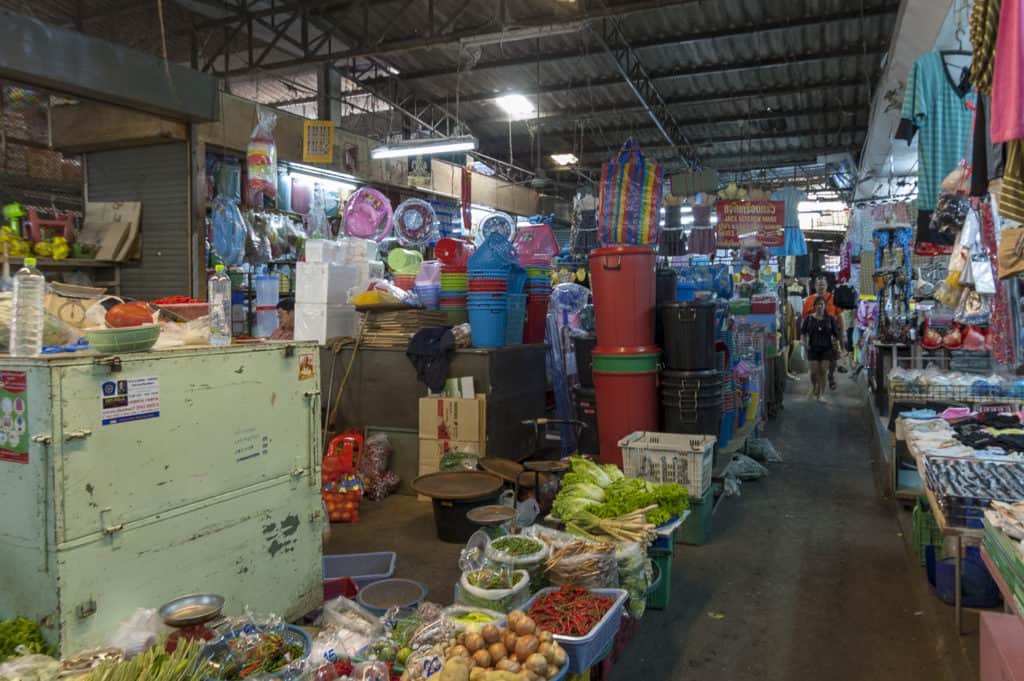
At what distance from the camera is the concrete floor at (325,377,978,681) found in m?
3.38

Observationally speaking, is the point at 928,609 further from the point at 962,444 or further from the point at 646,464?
the point at 646,464

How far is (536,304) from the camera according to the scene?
24.3ft

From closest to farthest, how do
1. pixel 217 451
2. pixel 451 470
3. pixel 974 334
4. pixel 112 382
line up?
pixel 112 382 < pixel 217 451 < pixel 451 470 < pixel 974 334

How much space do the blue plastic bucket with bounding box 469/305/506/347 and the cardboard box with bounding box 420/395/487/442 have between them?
22.2 inches

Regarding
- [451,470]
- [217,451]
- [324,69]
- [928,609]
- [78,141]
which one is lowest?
[928,609]

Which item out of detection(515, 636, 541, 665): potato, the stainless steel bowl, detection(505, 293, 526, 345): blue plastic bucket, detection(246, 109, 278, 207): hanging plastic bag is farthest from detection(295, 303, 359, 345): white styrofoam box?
detection(515, 636, 541, 665): potato

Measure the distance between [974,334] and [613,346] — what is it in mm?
3634

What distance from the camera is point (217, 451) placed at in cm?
295

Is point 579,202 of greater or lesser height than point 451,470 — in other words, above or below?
above

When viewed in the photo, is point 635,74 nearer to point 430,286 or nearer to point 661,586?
point 430,286

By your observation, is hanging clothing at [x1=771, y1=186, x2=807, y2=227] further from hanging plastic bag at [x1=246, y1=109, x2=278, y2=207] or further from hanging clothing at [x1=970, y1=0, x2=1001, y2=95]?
hanging clothing at [x1=970, y1=0, x2=1001, y2=95]

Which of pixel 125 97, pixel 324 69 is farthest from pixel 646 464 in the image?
pixel 324 69

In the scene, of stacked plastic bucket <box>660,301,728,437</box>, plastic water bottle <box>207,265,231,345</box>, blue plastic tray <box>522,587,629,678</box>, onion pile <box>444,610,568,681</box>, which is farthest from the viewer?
stacked plastic bucket <box>660,301,728,437</box>

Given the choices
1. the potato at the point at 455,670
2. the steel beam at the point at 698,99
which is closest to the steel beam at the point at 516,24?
the steel beam at the point at 698,99
